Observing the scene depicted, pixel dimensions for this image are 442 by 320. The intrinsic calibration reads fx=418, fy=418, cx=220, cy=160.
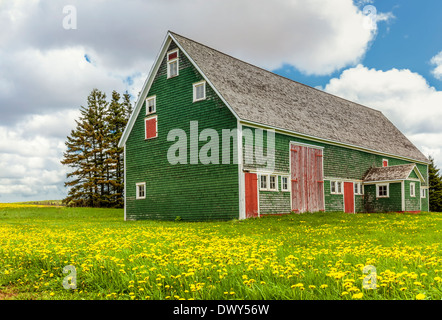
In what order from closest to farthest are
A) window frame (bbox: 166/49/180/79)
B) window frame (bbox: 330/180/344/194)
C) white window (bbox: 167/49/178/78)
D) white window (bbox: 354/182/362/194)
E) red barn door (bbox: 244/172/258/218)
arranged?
red barn door (bbox: 244/172/258/218)
window frame (bbox: 166/49/180/79)
white window (bbox: 167/49/178/78)
window frame (bbox: 330/180/344/194)
white window (bbox: 354/182/362/194)

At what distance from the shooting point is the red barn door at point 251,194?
77.9ft

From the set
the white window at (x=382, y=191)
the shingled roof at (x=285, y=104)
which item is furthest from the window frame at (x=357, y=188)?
the shingled roof at (x=285, y=104)

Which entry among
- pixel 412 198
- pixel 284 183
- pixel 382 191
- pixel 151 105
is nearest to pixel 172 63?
pixel 151 105

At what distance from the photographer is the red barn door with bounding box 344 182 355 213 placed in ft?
105

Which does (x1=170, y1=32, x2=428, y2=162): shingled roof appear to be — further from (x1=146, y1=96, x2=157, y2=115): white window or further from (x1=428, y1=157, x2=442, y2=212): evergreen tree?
(x1=428, y1=157, x2=442, y2=212): evergreen tree

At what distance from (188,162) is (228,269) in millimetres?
19719

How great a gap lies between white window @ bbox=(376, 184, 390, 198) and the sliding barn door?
7586mm

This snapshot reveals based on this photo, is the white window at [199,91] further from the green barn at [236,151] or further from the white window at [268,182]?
the white window at [268,182]

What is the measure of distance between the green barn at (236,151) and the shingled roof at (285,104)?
0.11m

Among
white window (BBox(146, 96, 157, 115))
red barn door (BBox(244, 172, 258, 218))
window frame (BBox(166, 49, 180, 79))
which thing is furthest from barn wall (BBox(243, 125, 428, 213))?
white window (BBox(146, 96, 157, 115))

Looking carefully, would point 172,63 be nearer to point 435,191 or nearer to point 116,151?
point 116,151

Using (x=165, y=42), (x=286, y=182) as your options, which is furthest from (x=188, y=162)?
(x=165, y=42)

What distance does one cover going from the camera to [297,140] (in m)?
27.8
